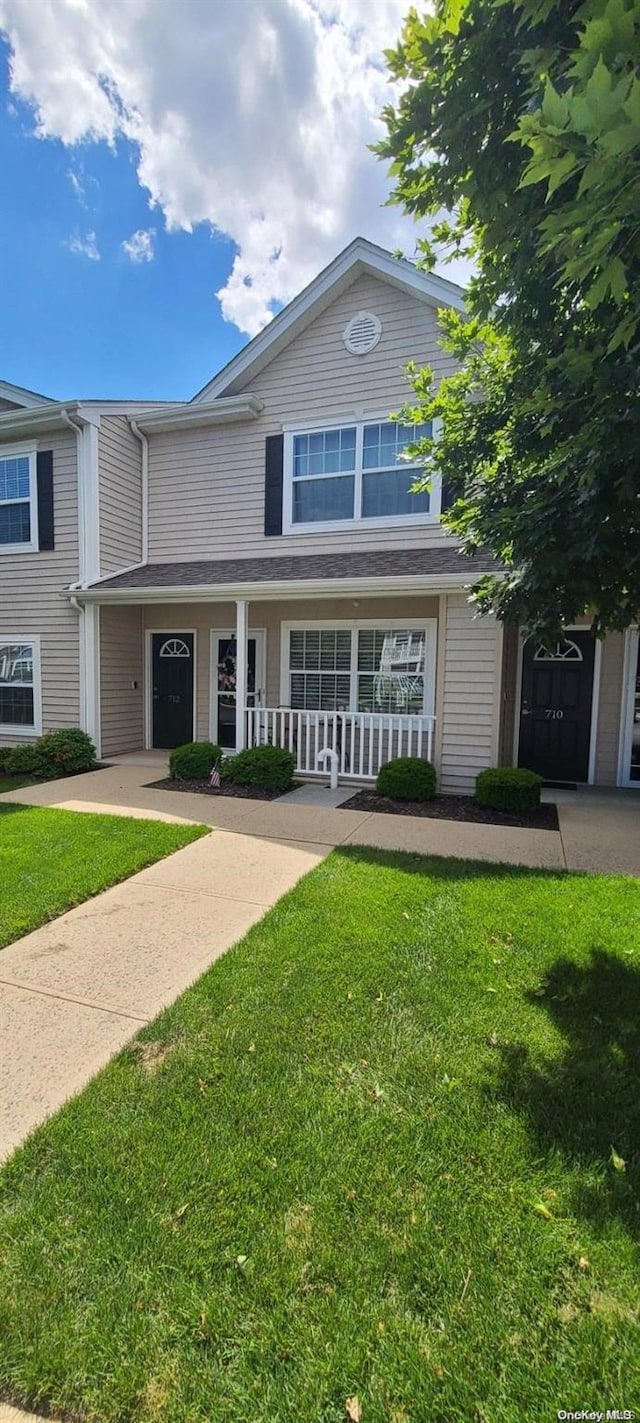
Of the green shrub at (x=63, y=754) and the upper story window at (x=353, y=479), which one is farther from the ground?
the upper story window at (x=353, y=479)

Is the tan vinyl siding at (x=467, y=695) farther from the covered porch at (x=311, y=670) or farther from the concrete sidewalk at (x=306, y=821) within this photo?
the concrete sidewalk at (x=306, y=821)

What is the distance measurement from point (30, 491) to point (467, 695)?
831cm

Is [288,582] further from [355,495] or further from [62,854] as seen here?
[62,854]

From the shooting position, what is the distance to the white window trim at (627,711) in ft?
28.1

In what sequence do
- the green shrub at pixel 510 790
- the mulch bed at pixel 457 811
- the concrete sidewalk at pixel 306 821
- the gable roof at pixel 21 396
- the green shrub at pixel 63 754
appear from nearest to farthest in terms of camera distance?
1. the concrete sidewalk at pixel 306 821
2. the mulch bed at pixel 457 811
3. the green shrub at pixel 510 790
4. the green shrub at pixel 63 754
5. the gable roof at pixel 21 396

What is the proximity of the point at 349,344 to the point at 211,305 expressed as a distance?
3.78 meters

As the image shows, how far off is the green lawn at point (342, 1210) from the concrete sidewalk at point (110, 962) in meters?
0.19

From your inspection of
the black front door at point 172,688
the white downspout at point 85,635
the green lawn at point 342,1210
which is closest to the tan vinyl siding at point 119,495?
the white downspout at point 85,635

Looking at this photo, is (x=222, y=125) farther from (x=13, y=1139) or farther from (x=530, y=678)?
(x=13, y=1139)

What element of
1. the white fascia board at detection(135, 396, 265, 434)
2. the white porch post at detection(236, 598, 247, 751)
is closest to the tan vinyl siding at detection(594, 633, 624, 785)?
the white porch post at detection(236, 598, 247, 751)

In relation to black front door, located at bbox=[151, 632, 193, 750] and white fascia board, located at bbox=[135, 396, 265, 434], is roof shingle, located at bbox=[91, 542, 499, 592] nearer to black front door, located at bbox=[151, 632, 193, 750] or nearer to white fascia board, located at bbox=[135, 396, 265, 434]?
black front door, located at bbox=[151, 632, 193, 750]

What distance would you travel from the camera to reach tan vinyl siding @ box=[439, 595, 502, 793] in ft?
25.7

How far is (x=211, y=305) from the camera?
11.3m

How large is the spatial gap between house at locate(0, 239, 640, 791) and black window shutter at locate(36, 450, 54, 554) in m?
0.04
